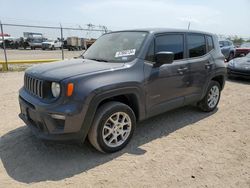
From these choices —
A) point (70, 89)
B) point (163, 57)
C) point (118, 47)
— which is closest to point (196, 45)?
point (163, 57)

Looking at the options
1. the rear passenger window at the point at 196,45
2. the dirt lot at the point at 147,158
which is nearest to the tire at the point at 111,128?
the dirt lot at the point at 147,158

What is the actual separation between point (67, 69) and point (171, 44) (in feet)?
6.46

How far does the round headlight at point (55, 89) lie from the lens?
11.0ft

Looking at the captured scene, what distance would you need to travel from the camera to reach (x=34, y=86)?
3719 millimetres

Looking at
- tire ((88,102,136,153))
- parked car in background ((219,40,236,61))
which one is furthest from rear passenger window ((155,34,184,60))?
parked car in background ((219,40,236,61))

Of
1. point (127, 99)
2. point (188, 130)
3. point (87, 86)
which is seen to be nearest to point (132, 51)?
point (127, 99)

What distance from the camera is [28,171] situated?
10.9 ft

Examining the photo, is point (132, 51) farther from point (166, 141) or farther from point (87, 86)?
point (166, 141)

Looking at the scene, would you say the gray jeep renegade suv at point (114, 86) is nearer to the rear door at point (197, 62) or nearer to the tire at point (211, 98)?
the rear door at point (197, 62)

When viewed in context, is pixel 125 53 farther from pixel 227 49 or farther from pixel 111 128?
pixel 227 49

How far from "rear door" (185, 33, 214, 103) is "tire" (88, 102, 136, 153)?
1595mm

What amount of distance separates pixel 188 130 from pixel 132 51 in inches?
71.0

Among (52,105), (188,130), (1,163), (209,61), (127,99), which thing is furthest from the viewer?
(209,61)

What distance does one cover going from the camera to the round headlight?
335cm
